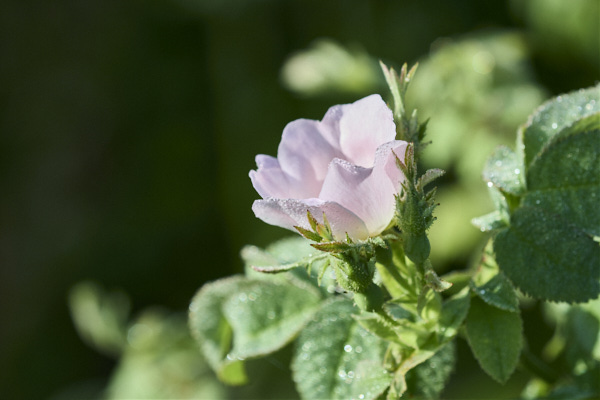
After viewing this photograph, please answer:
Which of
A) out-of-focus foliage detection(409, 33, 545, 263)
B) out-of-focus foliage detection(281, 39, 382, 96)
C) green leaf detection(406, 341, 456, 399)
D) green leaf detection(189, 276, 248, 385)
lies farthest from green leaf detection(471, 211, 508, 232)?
out-of-focus foliage detection(281, 39, 382, 96)

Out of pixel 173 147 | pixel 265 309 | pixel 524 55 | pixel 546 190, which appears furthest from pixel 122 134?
pixel 546 190

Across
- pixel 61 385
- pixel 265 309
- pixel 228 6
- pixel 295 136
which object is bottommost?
pixel 61 385

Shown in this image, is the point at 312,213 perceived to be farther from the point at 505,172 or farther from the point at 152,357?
the point at 152,357

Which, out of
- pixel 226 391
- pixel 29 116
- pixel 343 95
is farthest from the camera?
pixel 29 116

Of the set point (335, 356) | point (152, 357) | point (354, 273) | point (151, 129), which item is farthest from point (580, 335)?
point (151, 129)

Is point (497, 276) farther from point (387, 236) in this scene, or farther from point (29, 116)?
point (29, 116)

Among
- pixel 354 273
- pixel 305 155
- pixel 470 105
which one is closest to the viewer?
pixel 354 273

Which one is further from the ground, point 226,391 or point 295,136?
point 295,136
